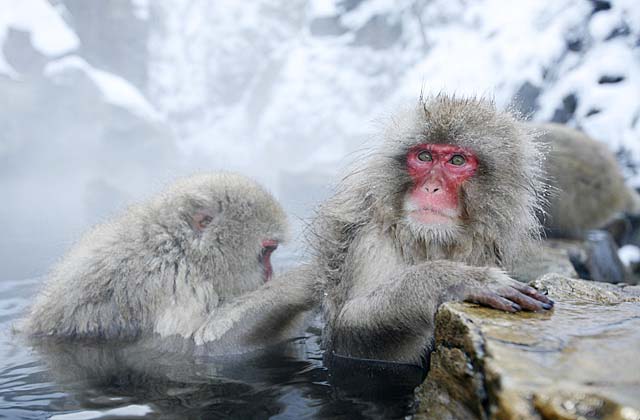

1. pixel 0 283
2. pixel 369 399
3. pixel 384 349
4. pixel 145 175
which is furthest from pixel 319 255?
pixel 145 175

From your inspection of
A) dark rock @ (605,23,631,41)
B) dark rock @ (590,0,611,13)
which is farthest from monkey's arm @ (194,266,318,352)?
dark rock @ (590,0,611,13)

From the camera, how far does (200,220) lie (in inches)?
117

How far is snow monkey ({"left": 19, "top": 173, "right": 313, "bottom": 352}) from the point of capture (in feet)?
9.06

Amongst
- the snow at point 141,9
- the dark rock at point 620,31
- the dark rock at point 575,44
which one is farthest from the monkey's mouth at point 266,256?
the snow at point 141,9

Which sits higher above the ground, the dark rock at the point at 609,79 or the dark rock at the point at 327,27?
the dark rock at the point at 327,27

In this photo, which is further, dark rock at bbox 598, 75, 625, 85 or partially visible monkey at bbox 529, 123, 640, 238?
dark rock at bbox 598, 75, 625, 85

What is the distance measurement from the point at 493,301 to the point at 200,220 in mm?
1672

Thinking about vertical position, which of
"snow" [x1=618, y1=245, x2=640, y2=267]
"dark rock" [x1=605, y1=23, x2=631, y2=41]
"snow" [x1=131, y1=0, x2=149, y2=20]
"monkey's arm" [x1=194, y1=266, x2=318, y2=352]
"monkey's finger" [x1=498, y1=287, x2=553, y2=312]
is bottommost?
"monkey's finger" [x1=498, y1=287, x2=553, y2=312]

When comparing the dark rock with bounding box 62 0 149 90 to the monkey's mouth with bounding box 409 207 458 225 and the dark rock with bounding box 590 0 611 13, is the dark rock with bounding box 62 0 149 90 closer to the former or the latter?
the dark rock with bounding box 590 0 611 13

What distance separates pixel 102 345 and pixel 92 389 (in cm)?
61

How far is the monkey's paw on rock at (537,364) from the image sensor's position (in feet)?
3.67

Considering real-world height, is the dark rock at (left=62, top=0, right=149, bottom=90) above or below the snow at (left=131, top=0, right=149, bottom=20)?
below

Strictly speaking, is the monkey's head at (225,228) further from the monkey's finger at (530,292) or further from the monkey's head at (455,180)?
the monkey's finger at (530,292)

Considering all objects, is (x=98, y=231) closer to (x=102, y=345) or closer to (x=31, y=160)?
(x=102, y=345)
